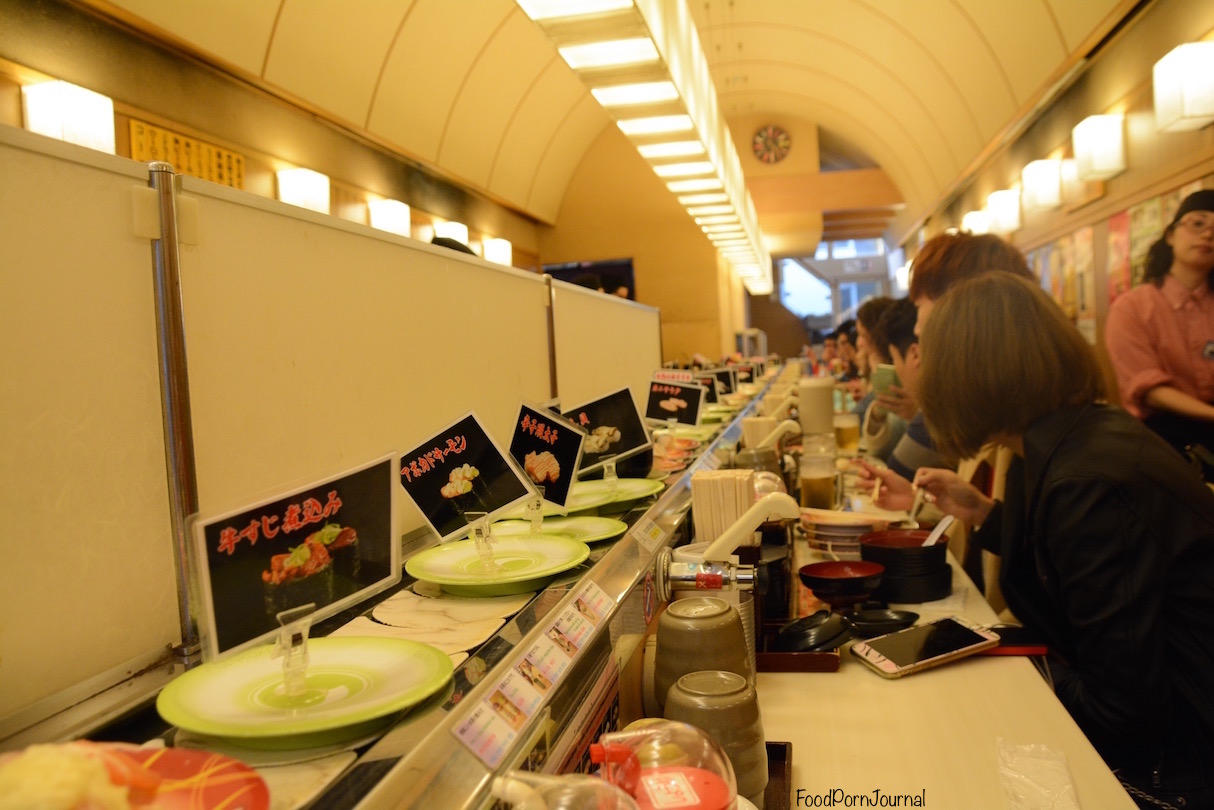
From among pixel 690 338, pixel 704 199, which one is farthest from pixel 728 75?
pixel 704 199

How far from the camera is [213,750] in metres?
0.65

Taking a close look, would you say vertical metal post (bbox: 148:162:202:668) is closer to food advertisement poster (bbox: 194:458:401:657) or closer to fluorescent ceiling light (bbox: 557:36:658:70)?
food advertisement poster (bbox: 194:458:401:657)

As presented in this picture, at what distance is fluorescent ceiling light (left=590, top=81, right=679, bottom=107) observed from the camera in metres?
3.65

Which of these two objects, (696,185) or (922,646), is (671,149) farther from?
(922,646)

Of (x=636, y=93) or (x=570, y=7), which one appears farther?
(x=636, y=93)

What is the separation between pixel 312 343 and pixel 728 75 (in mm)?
12403

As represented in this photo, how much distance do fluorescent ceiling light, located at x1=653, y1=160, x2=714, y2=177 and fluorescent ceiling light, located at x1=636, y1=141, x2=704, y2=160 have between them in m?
0.23

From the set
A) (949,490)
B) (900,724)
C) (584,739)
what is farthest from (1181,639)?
(584,739)

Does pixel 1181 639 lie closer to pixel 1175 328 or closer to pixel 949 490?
pixel 949 490

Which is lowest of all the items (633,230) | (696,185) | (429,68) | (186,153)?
(696,185)

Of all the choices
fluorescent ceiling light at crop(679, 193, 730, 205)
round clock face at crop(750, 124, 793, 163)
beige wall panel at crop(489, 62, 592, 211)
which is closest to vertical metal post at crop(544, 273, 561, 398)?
fluorescent ceiling light at crop(679, 193, 730, 205)

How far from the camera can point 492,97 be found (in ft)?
29.3

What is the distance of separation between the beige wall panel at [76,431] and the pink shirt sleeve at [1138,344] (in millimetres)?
4445

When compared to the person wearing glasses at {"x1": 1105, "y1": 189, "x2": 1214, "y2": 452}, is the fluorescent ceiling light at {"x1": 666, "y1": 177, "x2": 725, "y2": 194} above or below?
above
